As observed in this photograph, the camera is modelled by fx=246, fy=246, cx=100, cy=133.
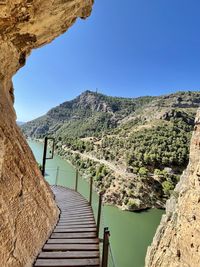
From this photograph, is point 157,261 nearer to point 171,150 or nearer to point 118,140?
point 171,150

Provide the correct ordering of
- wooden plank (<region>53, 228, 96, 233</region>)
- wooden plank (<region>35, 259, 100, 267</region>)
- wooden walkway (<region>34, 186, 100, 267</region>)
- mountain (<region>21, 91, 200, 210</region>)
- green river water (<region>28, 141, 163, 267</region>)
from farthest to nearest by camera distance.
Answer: mountain (<region>21, 91, 200, 210</region>) → green river water (<region>28, 141, 163, 267</region>) → wooden plank (<region>53, 228, 96, 233</region>) → wooden walkway (<region>34, 186, 100, 267</region>) → wooden plank (<region>35, 259, 100, 267</region>)

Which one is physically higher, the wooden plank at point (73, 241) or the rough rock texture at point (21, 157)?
the rough rock texture at point (21, 157)

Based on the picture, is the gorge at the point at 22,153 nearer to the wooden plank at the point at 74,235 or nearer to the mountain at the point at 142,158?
the wooden plank at the point at 74,235

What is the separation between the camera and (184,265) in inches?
408

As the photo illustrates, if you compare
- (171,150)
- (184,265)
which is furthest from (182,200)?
(171,150)

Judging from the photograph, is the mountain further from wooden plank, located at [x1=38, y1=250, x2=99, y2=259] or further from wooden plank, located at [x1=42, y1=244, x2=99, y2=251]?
wooden plank, located at [x1=38, y1=250, x2=99, y2=259]

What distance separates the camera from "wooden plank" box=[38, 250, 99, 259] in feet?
16.5

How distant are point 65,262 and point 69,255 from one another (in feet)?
0.96

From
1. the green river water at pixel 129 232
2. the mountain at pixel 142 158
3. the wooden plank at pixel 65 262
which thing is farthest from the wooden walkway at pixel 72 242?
the mountain at pixel 142 158

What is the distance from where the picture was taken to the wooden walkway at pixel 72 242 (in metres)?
4.91

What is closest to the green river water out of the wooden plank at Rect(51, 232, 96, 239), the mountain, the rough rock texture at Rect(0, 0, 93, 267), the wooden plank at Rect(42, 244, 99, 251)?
the mountain

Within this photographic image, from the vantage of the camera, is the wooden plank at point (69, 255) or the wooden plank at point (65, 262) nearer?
the wooden plank at point (65, 262)

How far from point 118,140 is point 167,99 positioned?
122 feet

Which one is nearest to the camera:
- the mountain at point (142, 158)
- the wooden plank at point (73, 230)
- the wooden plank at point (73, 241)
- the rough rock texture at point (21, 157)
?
the rough rock texture at point (21, 157)
